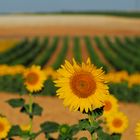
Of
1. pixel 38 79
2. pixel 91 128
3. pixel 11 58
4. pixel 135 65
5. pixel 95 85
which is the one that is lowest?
pixel 91 128

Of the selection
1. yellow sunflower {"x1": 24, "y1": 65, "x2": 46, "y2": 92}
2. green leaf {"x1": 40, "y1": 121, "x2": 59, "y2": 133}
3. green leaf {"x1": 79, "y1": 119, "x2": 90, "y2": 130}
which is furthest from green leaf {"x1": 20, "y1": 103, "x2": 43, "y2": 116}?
green leaf {"x1": 79, "y1": 119, "x2": 90, "y2": 130}

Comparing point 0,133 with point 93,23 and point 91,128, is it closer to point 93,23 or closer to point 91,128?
point 91,128

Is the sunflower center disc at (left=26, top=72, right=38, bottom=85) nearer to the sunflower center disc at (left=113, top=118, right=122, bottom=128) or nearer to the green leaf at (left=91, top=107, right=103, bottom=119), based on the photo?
the sunflower center disc at (left=113, top=118, right=122, bottom=128)

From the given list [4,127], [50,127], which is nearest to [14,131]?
[4,127]

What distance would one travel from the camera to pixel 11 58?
31719mm

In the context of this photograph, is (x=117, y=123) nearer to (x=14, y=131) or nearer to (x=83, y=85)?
(x=14, y=131)

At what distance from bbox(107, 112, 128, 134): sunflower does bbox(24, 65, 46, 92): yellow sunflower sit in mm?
797

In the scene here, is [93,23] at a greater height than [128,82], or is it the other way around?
[93,23]

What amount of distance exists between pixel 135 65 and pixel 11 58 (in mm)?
7566

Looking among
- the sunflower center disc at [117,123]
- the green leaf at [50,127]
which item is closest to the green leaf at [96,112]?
the green leaf at [50,127]

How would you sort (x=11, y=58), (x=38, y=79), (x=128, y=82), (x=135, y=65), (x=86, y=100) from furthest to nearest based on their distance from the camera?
(x=11, y=58) → (x=135, y=65) → (x=128, y=82) → (x=38, y=79) → (x=86, y=100)

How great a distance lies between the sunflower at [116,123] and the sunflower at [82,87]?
6.56ft

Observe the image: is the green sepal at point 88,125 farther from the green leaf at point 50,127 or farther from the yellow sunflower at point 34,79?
the yellow sunflower at point 34,79

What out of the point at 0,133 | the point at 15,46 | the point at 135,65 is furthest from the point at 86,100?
the point at 15,46
